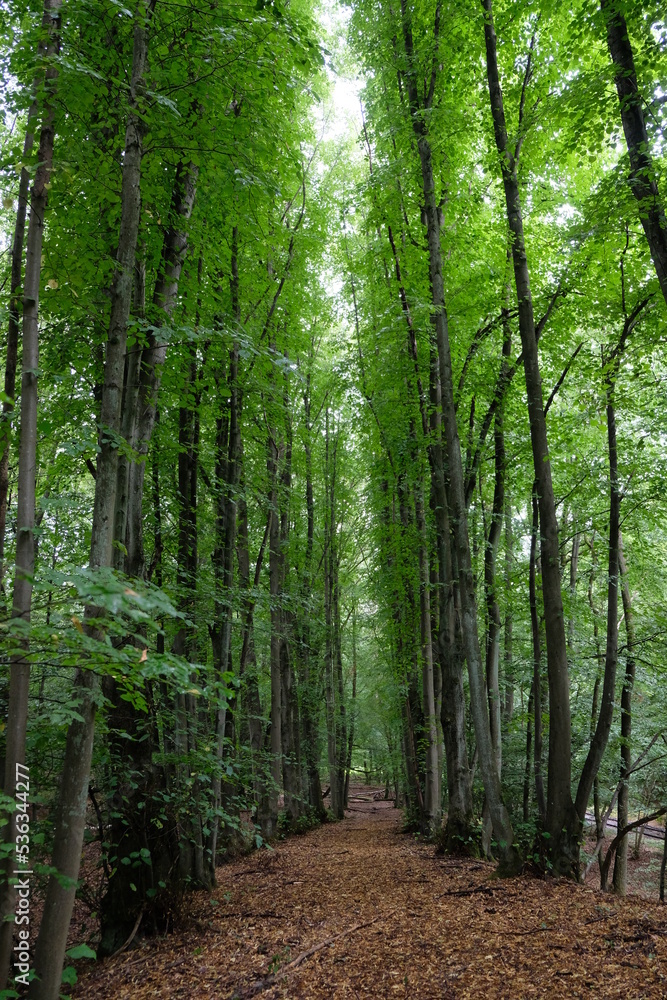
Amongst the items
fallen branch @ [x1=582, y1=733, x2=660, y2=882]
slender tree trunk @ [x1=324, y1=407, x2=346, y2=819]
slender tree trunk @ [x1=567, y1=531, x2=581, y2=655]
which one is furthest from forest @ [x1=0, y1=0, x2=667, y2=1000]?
slender tree trunk @ [x1=324, y1=407, x2=346, y2=819]

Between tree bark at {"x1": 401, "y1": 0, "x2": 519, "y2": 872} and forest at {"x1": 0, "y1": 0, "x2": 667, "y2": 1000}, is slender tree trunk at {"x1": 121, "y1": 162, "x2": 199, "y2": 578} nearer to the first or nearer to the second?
forest at {"x1": 0, "y1": 0, "x2": 667, "y2": 1000}

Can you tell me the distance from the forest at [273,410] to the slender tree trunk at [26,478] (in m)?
0.02

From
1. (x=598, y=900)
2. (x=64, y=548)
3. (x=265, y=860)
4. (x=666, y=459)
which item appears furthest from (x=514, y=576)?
(x=64, y=548)

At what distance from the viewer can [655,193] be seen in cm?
516

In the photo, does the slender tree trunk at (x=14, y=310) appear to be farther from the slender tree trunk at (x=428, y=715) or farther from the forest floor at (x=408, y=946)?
the slender tree trunk at (x=428, y=715)

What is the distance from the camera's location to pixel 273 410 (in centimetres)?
790

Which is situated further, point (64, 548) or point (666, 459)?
point (666, 459)

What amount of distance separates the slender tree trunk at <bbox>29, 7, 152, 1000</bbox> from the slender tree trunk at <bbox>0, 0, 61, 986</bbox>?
275mm

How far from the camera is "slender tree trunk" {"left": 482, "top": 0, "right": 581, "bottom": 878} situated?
20.8 feet

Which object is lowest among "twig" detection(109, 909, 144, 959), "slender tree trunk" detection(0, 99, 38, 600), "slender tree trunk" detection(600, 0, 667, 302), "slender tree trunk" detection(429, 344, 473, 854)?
"twig" detection(109, 909, 144, 959)

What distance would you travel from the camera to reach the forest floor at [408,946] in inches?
157

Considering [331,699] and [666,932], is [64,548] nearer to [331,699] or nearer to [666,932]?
[666,932]

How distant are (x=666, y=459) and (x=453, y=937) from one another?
A: 7.21m

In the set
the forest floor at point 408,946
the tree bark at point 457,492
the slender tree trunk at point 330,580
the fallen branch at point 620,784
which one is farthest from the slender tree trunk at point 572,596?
the slender tree trunk at point 330,580
